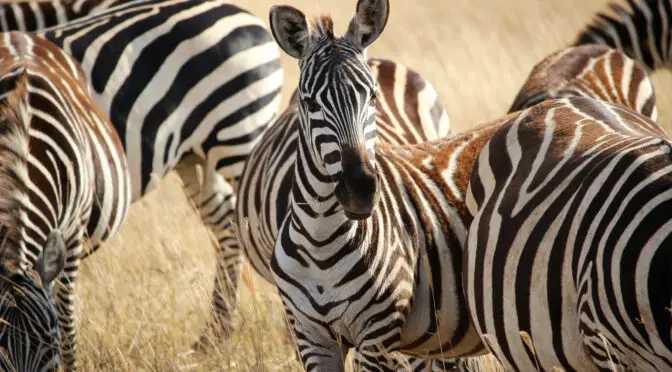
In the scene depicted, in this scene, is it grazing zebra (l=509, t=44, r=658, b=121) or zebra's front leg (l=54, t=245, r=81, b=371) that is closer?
zebra's front leg (l=54, t=245, r=81, b=371)

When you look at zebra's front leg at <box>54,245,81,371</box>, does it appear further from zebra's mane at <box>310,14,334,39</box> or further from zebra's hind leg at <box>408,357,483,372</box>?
zebra's mane at <box>310,14,334,39</box>

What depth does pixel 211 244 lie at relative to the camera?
869 centimetres

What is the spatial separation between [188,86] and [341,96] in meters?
4.03

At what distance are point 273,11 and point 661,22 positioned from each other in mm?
5206

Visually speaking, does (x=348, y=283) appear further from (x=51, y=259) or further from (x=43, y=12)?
(x=43, y=12)

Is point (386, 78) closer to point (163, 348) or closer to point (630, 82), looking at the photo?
point (630, 82)

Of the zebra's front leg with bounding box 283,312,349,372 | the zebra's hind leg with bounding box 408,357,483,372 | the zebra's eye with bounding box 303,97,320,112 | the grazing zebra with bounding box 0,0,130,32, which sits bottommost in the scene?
the zebra's hind leg with bounding box 408,357,483,372

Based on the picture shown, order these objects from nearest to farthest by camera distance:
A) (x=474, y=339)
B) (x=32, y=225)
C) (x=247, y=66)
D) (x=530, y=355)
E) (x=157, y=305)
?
(x=530, y=355), (x=474, y=339), (x=32, y=225), (x=157, y=305), (x=247, y=66)

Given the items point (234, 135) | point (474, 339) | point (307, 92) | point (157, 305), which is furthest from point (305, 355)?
point (234, 135)

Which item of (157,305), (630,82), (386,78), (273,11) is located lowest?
(157,305)

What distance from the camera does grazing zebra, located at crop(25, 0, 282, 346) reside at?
7.52 metres

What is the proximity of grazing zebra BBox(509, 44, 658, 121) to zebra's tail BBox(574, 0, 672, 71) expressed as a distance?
1327 mm

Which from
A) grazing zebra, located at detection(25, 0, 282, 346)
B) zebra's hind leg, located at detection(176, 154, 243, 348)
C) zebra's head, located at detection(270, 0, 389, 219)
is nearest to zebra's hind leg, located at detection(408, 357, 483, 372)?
zebra's head, located at detection(270, 0, 389, 219)

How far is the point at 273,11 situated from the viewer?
4.29 metres
